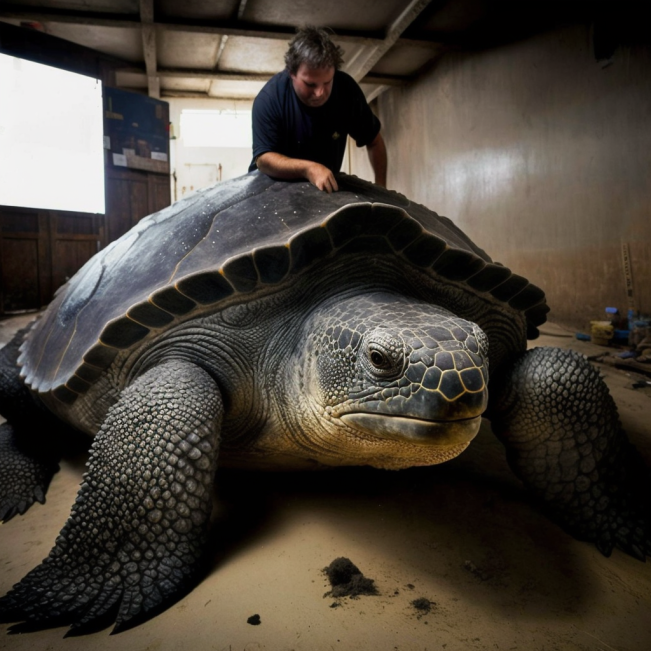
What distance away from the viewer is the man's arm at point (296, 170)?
7.87 ft

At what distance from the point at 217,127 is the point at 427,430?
44.7 feet

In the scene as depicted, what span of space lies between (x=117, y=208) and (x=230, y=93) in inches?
160

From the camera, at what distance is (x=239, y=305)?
2.10 metres

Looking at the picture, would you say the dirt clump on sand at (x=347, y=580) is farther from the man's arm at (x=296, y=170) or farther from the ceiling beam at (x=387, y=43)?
the ceiling beam at (x=387, y=43)

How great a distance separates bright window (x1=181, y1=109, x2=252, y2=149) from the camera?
13.0 meters

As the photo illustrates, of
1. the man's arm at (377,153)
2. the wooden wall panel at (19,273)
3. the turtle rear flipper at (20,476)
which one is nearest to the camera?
the turtle rear flipper at (20,476)

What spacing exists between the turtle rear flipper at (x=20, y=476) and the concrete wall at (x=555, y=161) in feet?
18.3

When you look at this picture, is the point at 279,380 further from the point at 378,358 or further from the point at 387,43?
the point at 387,43

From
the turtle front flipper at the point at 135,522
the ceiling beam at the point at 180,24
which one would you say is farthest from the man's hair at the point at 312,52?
the ceiling beam at the point at 180,24

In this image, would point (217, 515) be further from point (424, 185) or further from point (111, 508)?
point (424, 185)

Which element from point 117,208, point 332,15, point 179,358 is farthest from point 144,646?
point 117,208

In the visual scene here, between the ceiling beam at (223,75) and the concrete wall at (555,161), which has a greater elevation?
the ceiling beam at (223,75)

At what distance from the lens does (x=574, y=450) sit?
82.9 inches

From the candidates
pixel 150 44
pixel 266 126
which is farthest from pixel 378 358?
pixel 150 44
